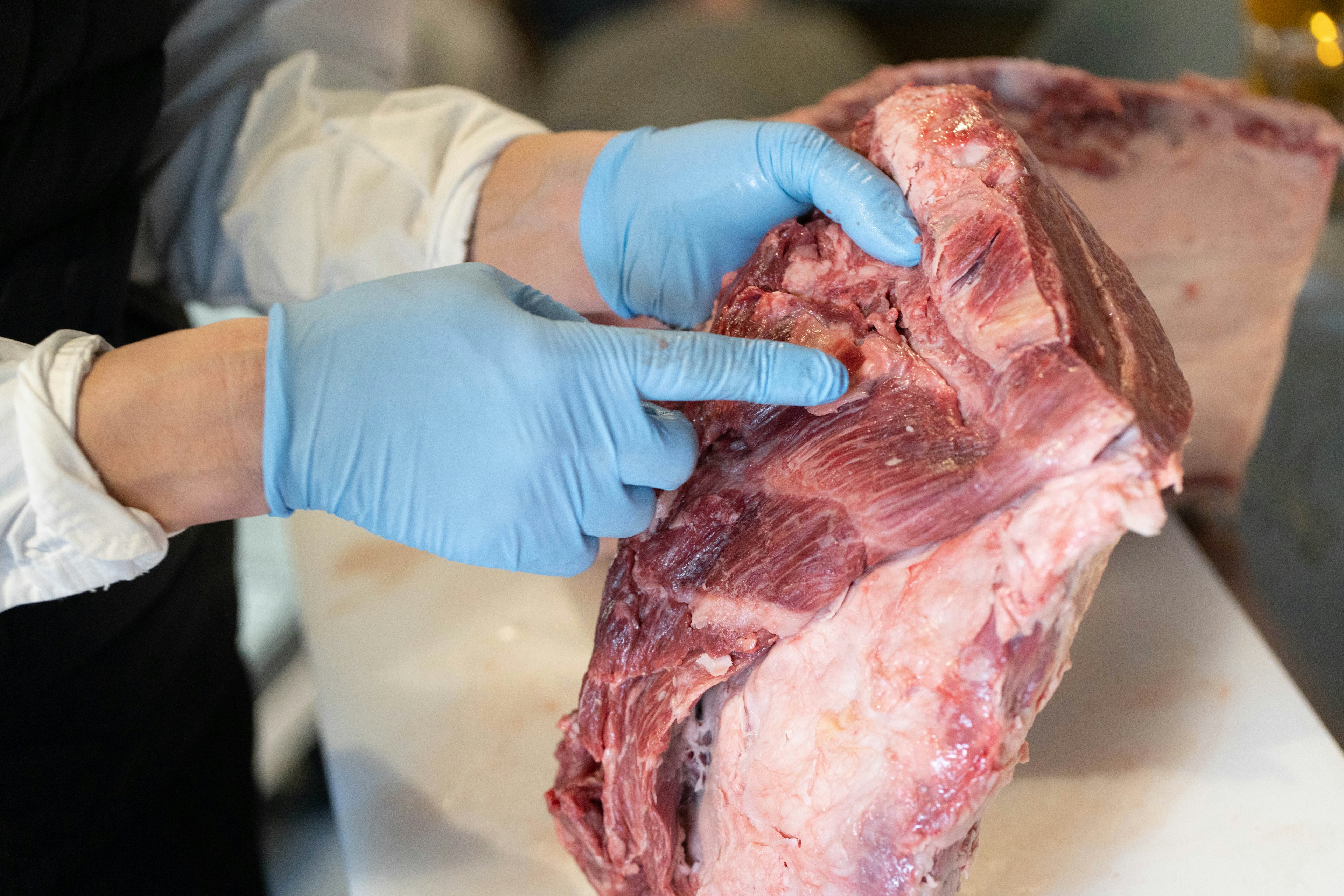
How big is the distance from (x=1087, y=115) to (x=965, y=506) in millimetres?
1617

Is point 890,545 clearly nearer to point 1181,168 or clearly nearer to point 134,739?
point 1181,168

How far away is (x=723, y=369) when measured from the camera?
1432mm

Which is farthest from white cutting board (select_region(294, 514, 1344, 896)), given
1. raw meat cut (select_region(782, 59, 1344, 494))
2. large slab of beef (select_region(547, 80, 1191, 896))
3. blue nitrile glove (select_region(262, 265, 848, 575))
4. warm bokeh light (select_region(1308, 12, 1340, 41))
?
warm bokeh light (select_region(1308, 12, 1340, 41))

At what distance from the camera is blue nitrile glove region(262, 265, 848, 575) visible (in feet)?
4.71

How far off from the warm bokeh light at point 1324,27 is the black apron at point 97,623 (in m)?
3.59

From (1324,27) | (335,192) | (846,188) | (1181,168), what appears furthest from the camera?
(1324,27)

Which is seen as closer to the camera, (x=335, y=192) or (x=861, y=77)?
(x=335, y=192)

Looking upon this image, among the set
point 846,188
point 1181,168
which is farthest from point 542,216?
point 1181,168

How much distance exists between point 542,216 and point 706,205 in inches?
18.2

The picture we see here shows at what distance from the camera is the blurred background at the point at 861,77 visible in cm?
268

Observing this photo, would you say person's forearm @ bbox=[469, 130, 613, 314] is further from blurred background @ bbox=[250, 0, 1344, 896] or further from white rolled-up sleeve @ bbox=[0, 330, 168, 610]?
white rolled-up sleeve @ bbox=[0, 330, 168, 610]

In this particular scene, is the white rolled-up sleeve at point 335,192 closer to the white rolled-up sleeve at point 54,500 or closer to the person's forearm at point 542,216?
the person's forearm at point 542,216

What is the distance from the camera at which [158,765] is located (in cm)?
230

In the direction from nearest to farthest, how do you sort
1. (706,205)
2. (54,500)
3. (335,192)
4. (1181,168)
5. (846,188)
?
(54,500)
(846,188)
(706,205)
(335,192)
(1181,168)
